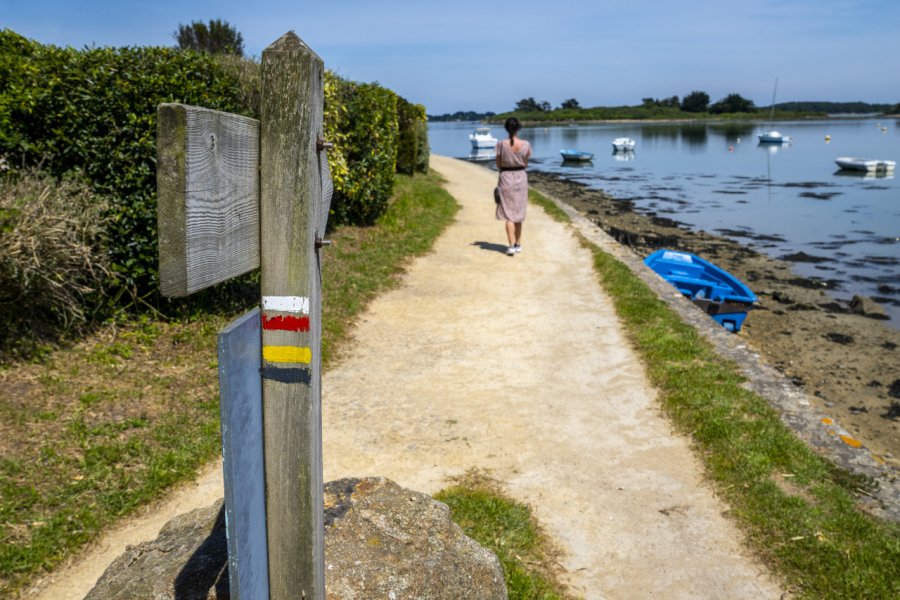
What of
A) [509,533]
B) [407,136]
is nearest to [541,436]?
[509,533]

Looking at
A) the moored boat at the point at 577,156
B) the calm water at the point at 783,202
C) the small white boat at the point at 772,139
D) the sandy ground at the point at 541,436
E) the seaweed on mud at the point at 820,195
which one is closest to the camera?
the sandy ground at the point at 541,436

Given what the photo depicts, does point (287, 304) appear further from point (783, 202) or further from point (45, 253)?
point (783, 202)

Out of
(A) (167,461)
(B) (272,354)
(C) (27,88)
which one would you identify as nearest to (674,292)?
(A) (167,461)

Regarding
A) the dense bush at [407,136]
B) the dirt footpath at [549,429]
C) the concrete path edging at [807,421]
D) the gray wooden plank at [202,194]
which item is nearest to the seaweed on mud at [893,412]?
the concrete path edging at [807,421]

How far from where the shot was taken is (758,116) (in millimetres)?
140250

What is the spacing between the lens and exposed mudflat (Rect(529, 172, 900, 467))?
26.3ft

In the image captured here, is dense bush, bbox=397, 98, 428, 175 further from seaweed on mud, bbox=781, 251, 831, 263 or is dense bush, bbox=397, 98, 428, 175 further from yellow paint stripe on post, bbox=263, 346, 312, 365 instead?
yellow paint stripe on post, bbox=263, 346, 312, 365

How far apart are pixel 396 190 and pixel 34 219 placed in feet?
35.6

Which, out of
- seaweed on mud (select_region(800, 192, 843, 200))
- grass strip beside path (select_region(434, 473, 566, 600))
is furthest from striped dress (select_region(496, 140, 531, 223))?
seaweed on mud (select_region(800, 192, 843, 200))

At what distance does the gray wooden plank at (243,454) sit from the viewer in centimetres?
155

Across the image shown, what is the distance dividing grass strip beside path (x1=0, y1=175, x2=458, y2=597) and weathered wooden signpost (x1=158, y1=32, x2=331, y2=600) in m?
2.16

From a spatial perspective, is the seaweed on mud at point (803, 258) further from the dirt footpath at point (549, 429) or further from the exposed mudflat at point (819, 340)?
the dirt footpath at point (549, 429)

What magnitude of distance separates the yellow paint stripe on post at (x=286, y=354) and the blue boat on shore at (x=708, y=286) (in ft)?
30.0

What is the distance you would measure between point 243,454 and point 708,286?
33.3 ft
